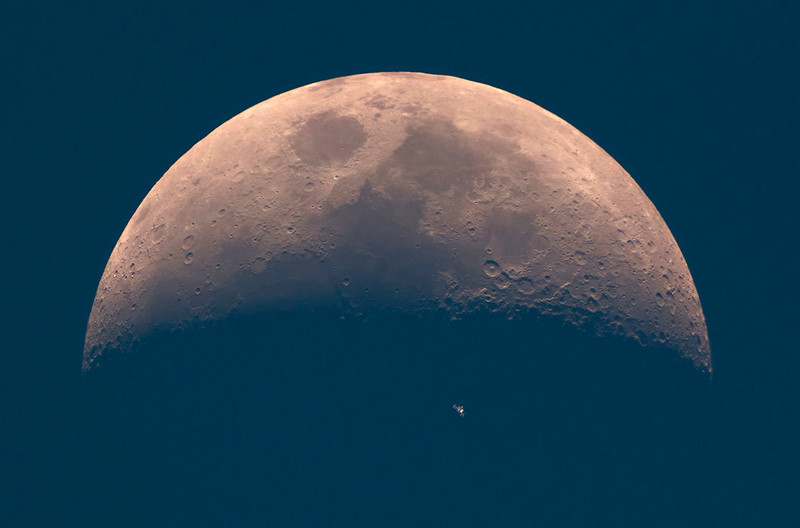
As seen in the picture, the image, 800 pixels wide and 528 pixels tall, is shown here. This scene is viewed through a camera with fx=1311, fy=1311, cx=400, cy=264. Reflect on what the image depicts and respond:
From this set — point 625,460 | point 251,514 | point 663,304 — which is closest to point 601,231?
point 663,304

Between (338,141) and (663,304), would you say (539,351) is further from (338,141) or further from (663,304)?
(338,141)

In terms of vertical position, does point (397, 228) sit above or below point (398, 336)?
above

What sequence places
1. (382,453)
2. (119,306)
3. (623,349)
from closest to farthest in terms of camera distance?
1. (382,453)
2. (623,349)
3. (119,306)
